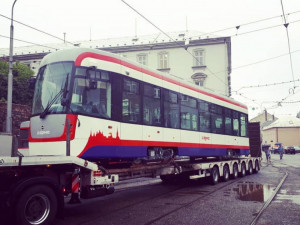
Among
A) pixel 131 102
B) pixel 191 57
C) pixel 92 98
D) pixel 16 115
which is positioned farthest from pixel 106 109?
pixel 191 57

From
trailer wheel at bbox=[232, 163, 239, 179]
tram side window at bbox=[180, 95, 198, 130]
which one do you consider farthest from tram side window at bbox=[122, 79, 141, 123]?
trailer wheel at bbox=[232, 163, 239, 179]

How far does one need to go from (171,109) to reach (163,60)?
1156 inches

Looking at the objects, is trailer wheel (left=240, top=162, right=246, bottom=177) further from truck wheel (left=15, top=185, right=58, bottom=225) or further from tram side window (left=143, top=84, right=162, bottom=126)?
truck wheel (left=15, top=185, right=58, bottom=225)

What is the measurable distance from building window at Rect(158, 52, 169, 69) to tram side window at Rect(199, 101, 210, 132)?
26.3 meters

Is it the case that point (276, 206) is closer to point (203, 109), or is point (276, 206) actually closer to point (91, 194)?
point (91, 194)

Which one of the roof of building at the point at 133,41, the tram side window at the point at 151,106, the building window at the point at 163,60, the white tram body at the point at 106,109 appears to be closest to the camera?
the white tram body at the point at 106,109

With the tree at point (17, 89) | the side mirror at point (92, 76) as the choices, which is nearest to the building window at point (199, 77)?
the tree at point (17, 89)

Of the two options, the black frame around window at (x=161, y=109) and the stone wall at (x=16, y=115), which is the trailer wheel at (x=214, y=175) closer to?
the black frame around window at (x=161, y=109)

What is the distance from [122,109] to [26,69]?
30871 mm

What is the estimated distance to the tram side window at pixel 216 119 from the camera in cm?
1391

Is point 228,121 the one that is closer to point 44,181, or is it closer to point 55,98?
point 55,98

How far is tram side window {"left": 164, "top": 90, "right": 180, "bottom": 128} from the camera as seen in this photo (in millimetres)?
10422

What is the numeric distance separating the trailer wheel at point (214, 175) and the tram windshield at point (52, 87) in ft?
27.2

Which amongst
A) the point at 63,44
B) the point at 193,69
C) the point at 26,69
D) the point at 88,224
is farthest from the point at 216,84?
the point at 88,224
